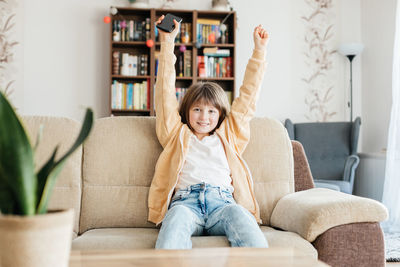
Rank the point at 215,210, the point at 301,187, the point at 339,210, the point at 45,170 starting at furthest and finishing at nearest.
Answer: the point at 301,187
the point at 215,210
the point at 339,210
the point at 45,170

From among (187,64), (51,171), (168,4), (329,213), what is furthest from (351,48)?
(51,171)

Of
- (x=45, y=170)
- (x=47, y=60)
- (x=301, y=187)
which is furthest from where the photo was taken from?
(x=47, y=60)

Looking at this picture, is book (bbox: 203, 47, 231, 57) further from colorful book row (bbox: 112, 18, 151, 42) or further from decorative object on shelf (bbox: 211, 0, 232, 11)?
colorful book row (bbox: 112, 18, 151, 42)

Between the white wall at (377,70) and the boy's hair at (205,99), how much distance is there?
2.54m

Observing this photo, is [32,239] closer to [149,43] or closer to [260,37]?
[260,37]

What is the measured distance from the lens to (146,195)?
178 centimetres

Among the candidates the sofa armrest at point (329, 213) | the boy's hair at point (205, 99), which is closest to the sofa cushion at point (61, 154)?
the boy's hair at point (205, 99)

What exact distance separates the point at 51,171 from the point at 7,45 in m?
3.87

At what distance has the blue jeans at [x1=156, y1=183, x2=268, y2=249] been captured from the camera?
1.32m

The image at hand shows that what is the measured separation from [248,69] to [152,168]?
628 mm

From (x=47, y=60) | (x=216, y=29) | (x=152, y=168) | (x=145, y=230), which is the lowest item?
(x=145, y=230)

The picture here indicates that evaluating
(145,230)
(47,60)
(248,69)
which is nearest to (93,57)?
(47,60)

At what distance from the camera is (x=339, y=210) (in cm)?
146

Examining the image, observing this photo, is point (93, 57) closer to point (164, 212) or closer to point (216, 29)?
point (216, 29)
